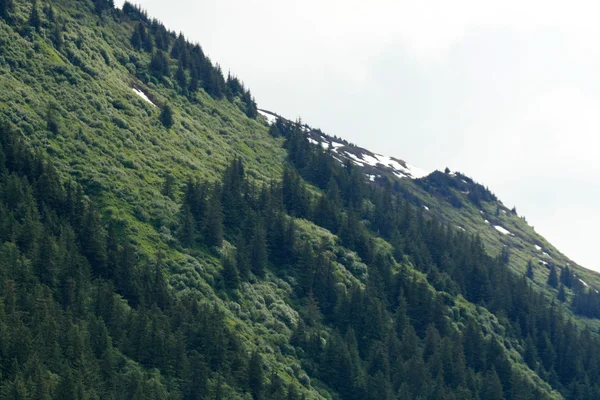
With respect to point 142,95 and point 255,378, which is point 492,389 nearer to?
point 255,378

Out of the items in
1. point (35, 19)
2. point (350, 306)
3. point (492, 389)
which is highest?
point (35, 19)

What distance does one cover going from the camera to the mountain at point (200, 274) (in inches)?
3681

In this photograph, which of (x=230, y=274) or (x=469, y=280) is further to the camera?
(x=469, y=280)

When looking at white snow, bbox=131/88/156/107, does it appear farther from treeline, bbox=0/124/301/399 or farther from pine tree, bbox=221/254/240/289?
pine tree, bbox=221/254/240/289

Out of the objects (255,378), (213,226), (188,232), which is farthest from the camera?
(213,226)

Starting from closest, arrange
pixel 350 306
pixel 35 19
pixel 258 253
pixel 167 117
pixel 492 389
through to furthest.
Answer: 1. pixel 492 389
2. pixel 350 306
3. pixel 258 253
4. pixel 35 19
5. pixel 167 117

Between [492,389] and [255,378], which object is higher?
[492,389]

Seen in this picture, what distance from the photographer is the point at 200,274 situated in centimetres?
12388

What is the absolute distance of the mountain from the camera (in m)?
93.5

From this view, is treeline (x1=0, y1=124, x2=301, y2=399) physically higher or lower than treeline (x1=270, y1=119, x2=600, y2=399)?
lower

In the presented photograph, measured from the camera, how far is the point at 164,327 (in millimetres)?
98375

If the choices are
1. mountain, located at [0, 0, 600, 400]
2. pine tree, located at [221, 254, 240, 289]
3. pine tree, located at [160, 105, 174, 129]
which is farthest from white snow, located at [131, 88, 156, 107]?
pine tree, located at [221, 254, 240, 289]

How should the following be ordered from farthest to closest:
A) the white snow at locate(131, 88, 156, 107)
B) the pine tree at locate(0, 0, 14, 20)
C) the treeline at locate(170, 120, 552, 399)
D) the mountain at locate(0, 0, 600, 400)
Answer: the white snow at locate(131, 88, 156, 107), the pine tree at locate(0, 0, 14, 20), the treeline at locate(170, 120, 552, 399), the mountain at locate(0, 0, 600, 400)

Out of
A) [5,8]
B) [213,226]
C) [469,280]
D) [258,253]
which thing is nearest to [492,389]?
[258,253]
